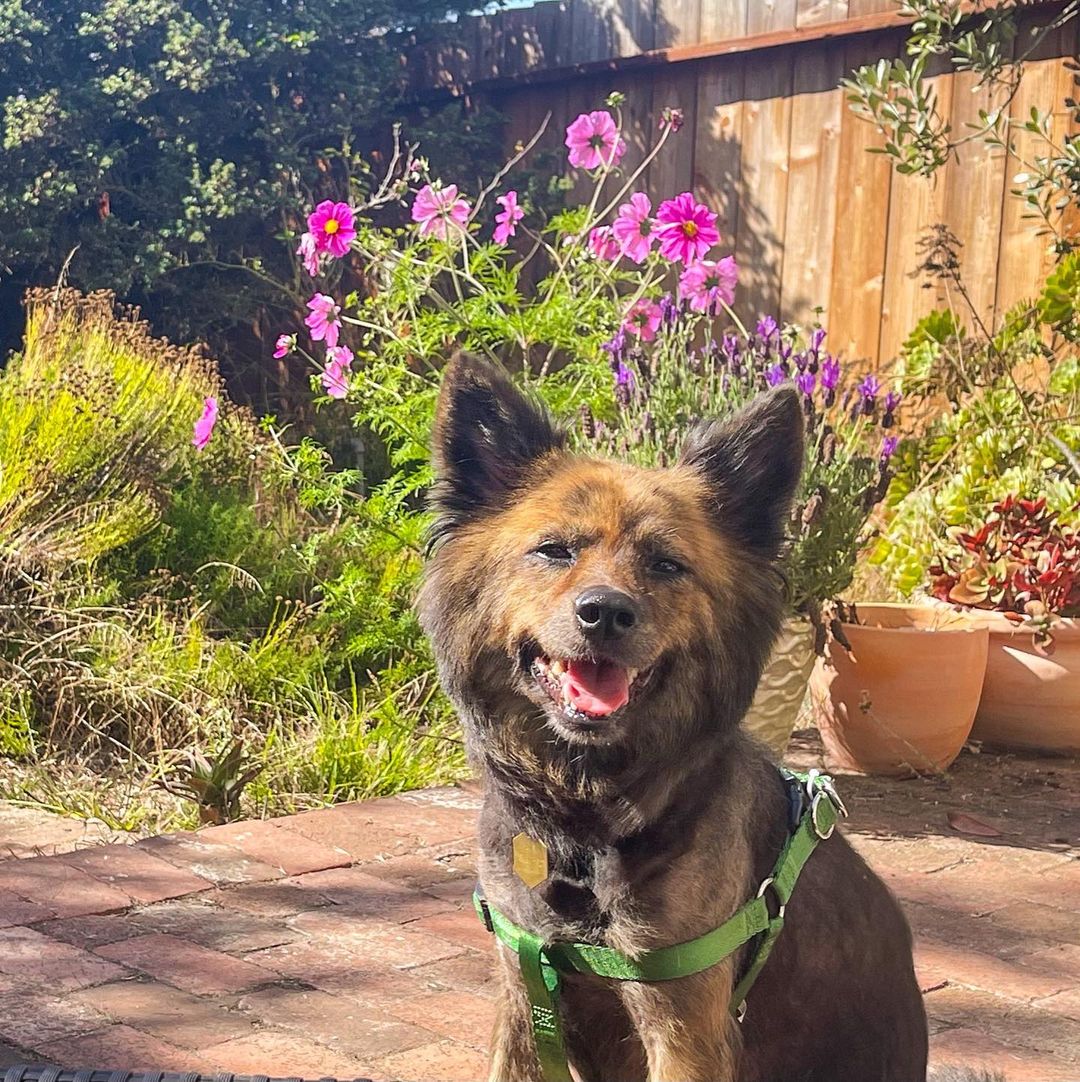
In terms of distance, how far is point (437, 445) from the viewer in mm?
2359

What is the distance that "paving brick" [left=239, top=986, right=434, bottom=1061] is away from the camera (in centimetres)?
262

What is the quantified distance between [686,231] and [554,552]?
9.90ft

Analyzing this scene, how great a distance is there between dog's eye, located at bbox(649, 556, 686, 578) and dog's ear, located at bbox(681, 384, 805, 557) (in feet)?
0.51

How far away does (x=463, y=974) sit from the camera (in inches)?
118

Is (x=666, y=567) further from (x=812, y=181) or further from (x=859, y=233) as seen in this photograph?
(x=812, y=181)

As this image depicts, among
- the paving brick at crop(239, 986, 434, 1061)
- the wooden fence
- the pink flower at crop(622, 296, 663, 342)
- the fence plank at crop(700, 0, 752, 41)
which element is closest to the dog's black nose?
the paving brick at crop(239, 986, 434, 1061)

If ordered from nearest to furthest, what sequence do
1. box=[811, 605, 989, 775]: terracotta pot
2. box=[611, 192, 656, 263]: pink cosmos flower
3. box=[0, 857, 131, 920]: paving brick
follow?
box=[0, 857, 131, 920]: paving brick → box=[811, 605, 989, 775]: terracotta pot → box=[611, 192, 656, 263]: pink cosmos flower

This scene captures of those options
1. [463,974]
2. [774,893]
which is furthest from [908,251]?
[774,893]

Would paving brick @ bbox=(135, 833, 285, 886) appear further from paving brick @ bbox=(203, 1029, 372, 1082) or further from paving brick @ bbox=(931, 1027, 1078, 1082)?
paving brick @ bbox=(931, 1027, 1078, 1082)

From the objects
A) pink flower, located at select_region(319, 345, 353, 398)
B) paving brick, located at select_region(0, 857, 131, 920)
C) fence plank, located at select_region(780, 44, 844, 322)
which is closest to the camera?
paving brick, located at select_region(0, 857, 131, 920)

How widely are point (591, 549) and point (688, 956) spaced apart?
64cm

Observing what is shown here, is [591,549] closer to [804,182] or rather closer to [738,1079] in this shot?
[738,1079]

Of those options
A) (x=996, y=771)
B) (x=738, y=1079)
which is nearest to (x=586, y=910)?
(x=738, y=1079)

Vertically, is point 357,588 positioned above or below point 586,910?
below
